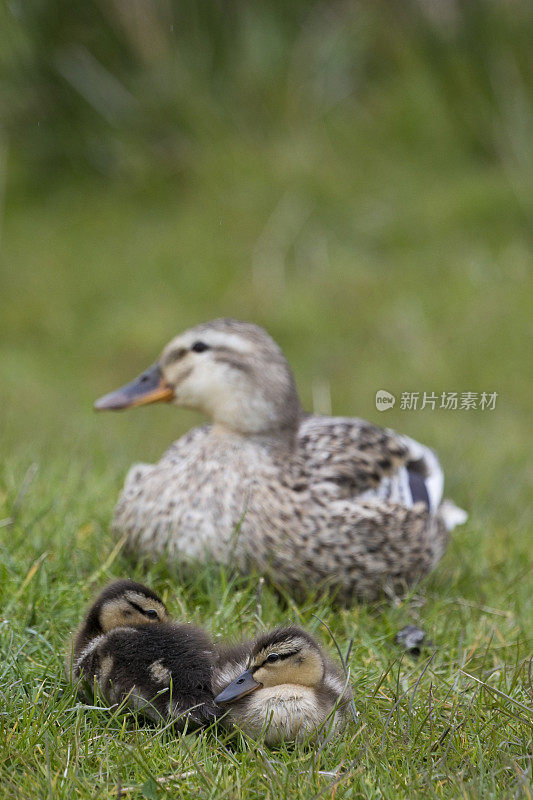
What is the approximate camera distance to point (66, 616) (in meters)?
3.21

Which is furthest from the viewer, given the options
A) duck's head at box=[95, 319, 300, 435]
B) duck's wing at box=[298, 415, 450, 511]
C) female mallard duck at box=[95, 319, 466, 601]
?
duck's head at box=[95, 319, 300, 435]

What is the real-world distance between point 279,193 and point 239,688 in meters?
6.30

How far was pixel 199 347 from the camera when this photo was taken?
4199mm

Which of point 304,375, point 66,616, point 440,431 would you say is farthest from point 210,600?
point 304,375

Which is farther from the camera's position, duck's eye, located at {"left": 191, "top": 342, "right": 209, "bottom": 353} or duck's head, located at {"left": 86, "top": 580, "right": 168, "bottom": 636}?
duck's eye, located at {"left": 191, "top": 342, "right": 209, "bottom": 353}

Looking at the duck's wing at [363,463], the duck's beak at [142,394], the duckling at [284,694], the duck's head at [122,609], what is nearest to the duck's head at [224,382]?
the duck's beak at [142,394]

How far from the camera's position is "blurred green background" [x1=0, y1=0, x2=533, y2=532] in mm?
7637

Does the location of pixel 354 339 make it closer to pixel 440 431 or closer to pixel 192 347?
pixel 440 431

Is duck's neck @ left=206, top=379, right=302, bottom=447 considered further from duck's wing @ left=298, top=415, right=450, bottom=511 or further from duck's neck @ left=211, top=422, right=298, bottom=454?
duck's wing @ left=298, top=415, right=450, bottom=511

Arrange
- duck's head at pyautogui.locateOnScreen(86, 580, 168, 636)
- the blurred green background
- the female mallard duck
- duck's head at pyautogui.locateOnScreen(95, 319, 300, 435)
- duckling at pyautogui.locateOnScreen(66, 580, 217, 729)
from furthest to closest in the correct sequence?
the blurred green background < duck's head at pyautogui.locateOnScreen(95, 319, 300, 435) < the female mallard duck < duck's head at pyautogui.locateOnScreen(86, 580, 168, 636) < duckling at pyautogui.locateOnScreen(66, 580, 217, 729)

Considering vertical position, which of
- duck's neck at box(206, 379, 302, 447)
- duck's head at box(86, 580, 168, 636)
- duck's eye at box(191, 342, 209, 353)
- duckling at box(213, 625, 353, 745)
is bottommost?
duckling at box(213, 625, 353, 745)

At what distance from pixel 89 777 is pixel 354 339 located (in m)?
5.62

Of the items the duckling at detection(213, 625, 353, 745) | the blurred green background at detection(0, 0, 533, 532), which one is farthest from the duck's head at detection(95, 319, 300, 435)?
the blurred green background at detection(0, 0, 533, 532)

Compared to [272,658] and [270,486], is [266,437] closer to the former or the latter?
[270,486]
